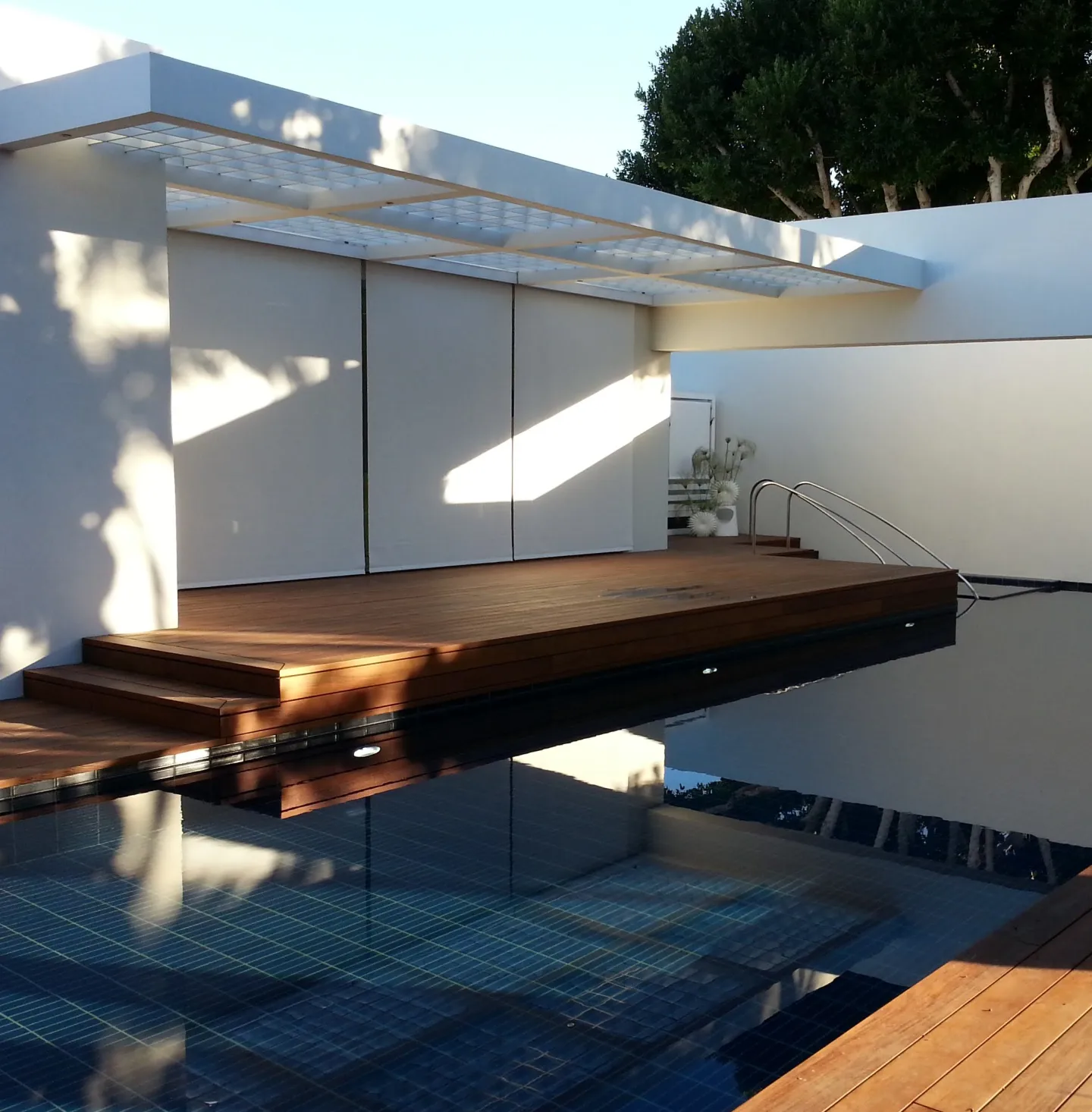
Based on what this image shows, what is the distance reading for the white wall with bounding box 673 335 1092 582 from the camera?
47.9 ft

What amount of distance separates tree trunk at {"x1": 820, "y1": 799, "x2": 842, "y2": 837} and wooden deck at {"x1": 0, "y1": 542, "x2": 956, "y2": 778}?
2376 mm

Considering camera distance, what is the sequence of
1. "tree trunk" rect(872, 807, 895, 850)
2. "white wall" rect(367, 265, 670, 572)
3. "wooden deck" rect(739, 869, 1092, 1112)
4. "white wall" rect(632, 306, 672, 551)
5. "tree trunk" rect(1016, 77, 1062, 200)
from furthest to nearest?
"tree trunk" rect(1016, 77, 1062, 200) < "white wall" rect(632, 306, 672, 551) < "white wall" rect(367, 265, 670, 572) < "tree trunk" rect(872, 807, 895, 850) < "wooden deck" rect(739, 869, 1092, 1112)

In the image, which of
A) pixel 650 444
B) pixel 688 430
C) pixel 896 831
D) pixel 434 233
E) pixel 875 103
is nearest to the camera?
pixel 896 831

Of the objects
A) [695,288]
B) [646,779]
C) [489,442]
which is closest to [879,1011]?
[646,779]

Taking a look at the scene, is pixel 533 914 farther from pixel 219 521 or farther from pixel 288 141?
pixel 219 521

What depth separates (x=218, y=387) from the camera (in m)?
9.57

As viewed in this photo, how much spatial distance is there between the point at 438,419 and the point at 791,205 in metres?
15.9

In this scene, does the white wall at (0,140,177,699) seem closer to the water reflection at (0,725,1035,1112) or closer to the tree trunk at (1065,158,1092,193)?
the water reflection at (0,725,1035,1112)

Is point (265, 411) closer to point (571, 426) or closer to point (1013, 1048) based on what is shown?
point (571, 426)

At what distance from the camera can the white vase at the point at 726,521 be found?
51.8 ft

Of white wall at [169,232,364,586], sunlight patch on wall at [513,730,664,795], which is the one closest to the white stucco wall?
white wall at [169,232,364,586]

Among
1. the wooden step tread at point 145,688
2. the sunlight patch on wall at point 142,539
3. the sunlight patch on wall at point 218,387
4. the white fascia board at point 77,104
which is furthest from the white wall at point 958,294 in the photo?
the wooden step tread at point 145,688

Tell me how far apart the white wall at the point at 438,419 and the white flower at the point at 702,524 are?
12.8 ft

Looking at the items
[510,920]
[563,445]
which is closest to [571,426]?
[563,445]
